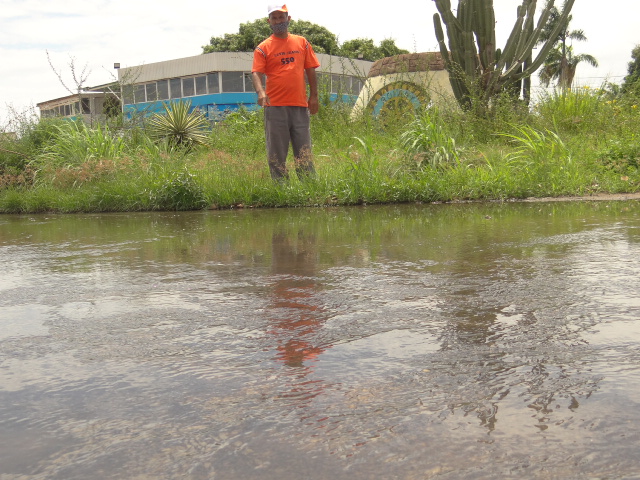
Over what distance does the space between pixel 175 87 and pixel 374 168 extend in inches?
1415

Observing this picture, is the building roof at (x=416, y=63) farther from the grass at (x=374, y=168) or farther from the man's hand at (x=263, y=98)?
the man's hand at (x=263, y=98)

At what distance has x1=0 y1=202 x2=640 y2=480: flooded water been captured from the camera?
52.4 inches

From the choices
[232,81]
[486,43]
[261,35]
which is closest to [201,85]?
[232,81]

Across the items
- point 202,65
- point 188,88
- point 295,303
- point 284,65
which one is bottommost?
point 295,303

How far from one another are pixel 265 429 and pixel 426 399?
372 mm

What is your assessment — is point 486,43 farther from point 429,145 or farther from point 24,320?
point 24,320

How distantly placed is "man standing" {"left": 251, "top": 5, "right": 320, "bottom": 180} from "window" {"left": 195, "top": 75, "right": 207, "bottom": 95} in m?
33.9

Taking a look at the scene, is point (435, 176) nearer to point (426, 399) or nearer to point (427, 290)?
point (427, 290)

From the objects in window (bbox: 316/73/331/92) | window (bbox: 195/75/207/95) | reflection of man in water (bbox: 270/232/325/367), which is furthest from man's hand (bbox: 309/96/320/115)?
window (bbox: 195/75/207/95)

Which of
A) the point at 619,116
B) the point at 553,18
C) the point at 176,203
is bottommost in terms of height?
the point at 176,203

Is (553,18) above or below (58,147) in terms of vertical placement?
above

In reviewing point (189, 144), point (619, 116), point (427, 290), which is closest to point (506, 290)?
point (427, 290)

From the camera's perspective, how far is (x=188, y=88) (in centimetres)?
4119

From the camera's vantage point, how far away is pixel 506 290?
280cm
